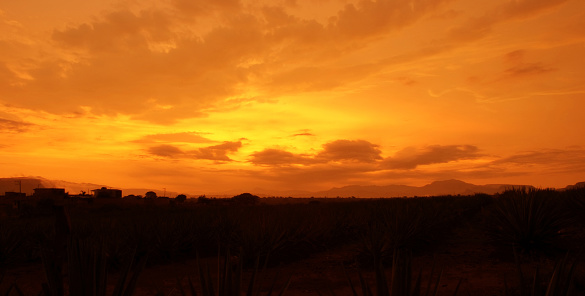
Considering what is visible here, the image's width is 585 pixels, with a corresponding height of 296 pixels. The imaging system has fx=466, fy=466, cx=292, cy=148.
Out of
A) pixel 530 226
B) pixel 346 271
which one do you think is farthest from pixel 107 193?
pixel 346 271

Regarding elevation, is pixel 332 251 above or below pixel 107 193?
below

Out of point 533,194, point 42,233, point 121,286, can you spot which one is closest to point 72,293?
point 121,286

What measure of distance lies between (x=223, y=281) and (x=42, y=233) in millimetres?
14546

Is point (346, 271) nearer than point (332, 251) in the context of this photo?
Yes

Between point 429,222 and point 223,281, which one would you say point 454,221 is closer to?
point 429,222

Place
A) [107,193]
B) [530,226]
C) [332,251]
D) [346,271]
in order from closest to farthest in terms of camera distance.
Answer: [346,271] < [530,226] < [332,251] < [107,193]

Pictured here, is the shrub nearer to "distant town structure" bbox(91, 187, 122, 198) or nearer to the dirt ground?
the dirt ground

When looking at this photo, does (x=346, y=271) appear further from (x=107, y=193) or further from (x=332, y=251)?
(x=107, y=193)

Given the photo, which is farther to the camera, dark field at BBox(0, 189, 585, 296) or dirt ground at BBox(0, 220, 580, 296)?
dark field at BBox(0, 189, 585, 296)

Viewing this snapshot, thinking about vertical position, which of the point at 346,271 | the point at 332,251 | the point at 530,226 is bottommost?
the point at 332,251

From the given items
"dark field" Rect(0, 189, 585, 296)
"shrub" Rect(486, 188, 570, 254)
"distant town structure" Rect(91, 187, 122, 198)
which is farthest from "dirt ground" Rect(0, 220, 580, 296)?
"distant town structure" Rect(91, 187, 122, 198)

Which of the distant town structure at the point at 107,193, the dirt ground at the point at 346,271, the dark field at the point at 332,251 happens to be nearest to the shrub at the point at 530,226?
the dark field at the point at 332,251

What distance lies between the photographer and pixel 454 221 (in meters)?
19.8

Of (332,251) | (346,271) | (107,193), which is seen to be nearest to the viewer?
(346,271)
